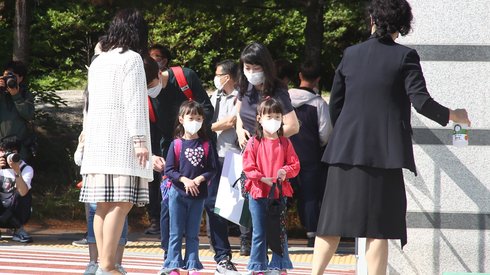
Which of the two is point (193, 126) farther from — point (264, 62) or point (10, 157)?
point (10, 157)

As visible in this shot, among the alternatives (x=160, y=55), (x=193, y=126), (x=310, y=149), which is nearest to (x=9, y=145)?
(x=160, y=55)

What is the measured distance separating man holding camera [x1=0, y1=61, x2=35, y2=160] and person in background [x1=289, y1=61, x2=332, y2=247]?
319cm

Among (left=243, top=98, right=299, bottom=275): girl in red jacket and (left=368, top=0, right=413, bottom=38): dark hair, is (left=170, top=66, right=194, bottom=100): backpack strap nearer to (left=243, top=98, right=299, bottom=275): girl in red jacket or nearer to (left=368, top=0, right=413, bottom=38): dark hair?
(left=243, top=98, right=299, bottom=275): girl in red jacket

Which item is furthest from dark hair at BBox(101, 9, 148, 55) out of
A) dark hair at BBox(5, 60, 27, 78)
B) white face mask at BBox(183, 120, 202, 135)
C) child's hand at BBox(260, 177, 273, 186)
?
dark hair at BBox(5, 60, 27, 78)

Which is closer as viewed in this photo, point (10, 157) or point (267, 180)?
point (267, 180)

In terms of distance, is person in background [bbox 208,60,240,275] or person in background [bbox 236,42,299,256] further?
person in background [bbox 208,60,240,275]

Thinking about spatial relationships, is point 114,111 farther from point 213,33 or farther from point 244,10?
point 213,33

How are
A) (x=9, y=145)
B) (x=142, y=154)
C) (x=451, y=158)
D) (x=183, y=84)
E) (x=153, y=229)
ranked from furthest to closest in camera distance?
1. (x=153, y=229)
2. (x=9, y=145)
3. (x=183, y=84)
4. (x=451, y=158)
5. (x=142, y=154)

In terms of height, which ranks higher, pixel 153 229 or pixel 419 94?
pixel 419 94

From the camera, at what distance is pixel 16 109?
12.7 m

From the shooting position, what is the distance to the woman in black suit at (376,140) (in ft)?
22.4

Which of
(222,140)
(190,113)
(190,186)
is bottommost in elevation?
(190,186)

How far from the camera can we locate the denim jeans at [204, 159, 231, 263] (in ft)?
29.7

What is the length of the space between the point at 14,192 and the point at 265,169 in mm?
4636
